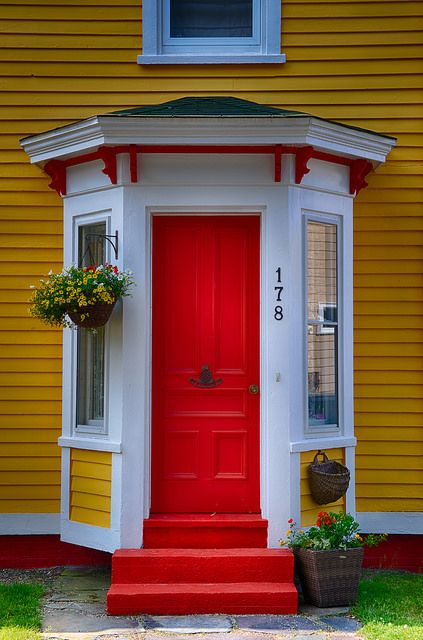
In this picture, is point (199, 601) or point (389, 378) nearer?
point (199, 601)

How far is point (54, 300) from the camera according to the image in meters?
5.70

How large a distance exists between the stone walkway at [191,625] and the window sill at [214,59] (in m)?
4.40

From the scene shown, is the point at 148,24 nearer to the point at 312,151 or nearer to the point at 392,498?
the point at 312,151

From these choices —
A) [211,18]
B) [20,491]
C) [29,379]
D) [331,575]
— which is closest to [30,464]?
[20,491]

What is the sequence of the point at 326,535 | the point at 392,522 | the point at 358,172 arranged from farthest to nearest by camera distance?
the point at 392,522, the point at 358,172, the point at 326,535

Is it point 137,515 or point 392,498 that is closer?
point 137,515

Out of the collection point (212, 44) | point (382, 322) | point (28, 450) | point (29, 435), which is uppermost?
point (212, 44)

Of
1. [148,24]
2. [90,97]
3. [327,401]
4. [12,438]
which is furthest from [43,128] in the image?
[327,401]

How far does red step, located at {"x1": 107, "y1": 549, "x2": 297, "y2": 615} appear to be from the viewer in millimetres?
5438

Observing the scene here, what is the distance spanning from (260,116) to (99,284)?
1.62 m

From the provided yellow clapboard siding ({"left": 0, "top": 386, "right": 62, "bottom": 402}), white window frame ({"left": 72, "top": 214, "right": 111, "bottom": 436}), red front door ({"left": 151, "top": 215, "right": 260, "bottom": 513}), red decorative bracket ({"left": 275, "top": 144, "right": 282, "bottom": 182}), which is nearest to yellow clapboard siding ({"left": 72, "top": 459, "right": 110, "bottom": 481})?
white window frame ({"left": 72, "top": 214, "right": 111, "bottom": 436})

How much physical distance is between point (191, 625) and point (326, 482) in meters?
1.45

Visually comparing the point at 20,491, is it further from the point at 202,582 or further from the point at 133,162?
the point at 133,162

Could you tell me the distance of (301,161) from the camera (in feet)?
19.9
